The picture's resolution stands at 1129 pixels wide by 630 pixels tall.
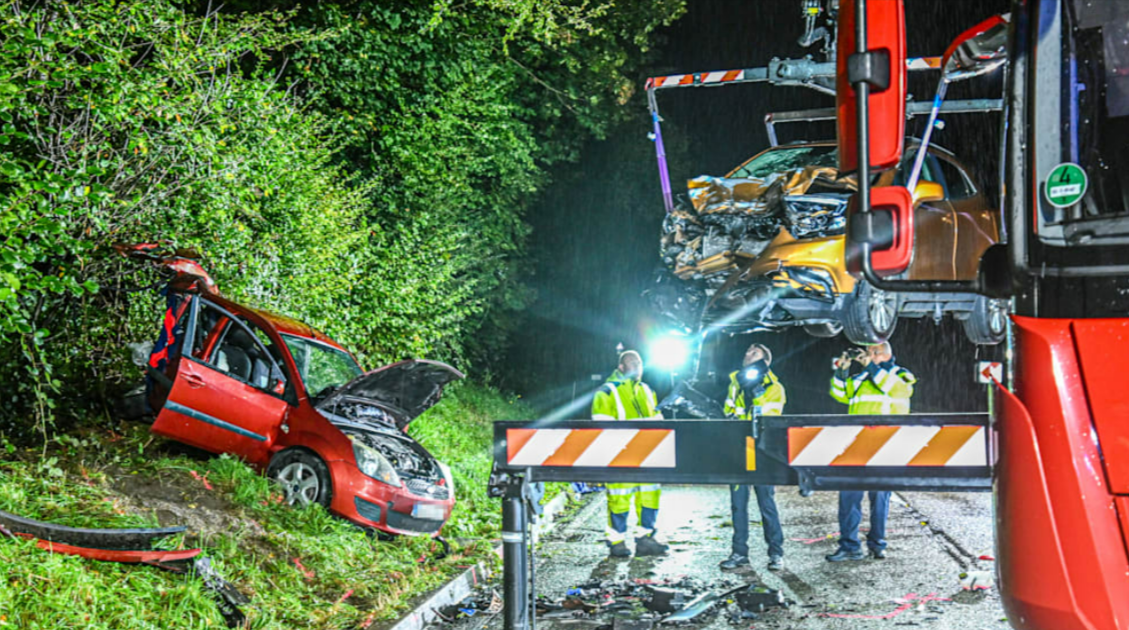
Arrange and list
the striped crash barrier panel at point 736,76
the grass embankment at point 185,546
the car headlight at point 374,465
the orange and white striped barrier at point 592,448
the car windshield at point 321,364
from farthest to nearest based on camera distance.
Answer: the car windshield at point 321,364
the car headlight at point 374,465
the striped crash barrier panel at point 736,76
the grass embankment at point 185,546
the orange and white striped barrier at point 592,448

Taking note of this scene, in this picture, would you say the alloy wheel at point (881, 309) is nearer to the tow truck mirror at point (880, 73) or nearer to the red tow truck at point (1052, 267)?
the red tow truck at point (1052, 267)

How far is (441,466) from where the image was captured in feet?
29.6

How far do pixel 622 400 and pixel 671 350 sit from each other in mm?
698

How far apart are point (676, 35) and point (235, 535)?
2298 centimetres

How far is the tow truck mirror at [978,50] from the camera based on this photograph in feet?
11.6

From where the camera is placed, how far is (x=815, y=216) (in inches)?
294

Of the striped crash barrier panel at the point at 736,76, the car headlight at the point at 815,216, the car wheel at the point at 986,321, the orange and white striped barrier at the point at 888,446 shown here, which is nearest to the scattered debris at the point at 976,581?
the car wheel at the point at 986,321

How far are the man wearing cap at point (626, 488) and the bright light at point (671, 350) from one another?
31cm

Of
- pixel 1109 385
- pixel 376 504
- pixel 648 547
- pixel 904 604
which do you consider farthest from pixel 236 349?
pixel 1109 385

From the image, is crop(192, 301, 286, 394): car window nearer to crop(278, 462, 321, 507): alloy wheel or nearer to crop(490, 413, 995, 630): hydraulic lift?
crop(278, 462, 321, 507): alloy wheel

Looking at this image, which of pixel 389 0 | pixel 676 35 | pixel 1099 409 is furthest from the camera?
pixel 676 35

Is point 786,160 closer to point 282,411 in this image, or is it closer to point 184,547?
point 282,411

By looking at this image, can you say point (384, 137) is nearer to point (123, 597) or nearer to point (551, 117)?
point (551, 117)

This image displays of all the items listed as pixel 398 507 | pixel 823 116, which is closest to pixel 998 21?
pixel 823 116
